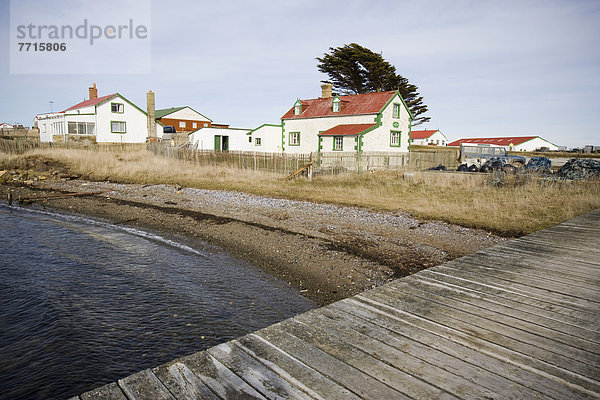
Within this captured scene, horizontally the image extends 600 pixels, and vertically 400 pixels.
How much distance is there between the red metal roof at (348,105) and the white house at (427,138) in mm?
52061

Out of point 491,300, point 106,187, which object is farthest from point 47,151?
point 491,300

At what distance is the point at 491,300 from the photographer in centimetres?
409

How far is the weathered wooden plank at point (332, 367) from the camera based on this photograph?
2484mm

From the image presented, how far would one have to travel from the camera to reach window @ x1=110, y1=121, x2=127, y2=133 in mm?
42281

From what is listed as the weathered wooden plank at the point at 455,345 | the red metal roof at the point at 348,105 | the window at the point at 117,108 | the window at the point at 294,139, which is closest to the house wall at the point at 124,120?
the window at the point at 117,108

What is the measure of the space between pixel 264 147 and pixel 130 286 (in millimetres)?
34454

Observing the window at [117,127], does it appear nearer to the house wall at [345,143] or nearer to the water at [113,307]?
the house wall at [345,143]

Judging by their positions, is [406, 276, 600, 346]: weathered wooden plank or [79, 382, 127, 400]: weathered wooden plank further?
[406, 276, 600, 346]: weathered wooden plank

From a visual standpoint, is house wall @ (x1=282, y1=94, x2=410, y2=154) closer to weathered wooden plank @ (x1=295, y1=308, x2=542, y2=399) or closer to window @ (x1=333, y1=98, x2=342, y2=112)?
window @ (x1=333, y1=98, x2=342, y2=112)

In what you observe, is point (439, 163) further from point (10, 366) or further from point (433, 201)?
point (10, 366)

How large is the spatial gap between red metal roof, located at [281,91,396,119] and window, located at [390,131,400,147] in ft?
9.49

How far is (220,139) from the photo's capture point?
42344 mm

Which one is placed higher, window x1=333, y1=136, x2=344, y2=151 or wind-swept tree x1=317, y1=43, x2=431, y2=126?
wind-swept tree x1=317, y1=43, x2=431, y2=126

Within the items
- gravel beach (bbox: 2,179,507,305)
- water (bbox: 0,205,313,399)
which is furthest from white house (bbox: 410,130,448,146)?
water (bbox: 0,205,313,399)
